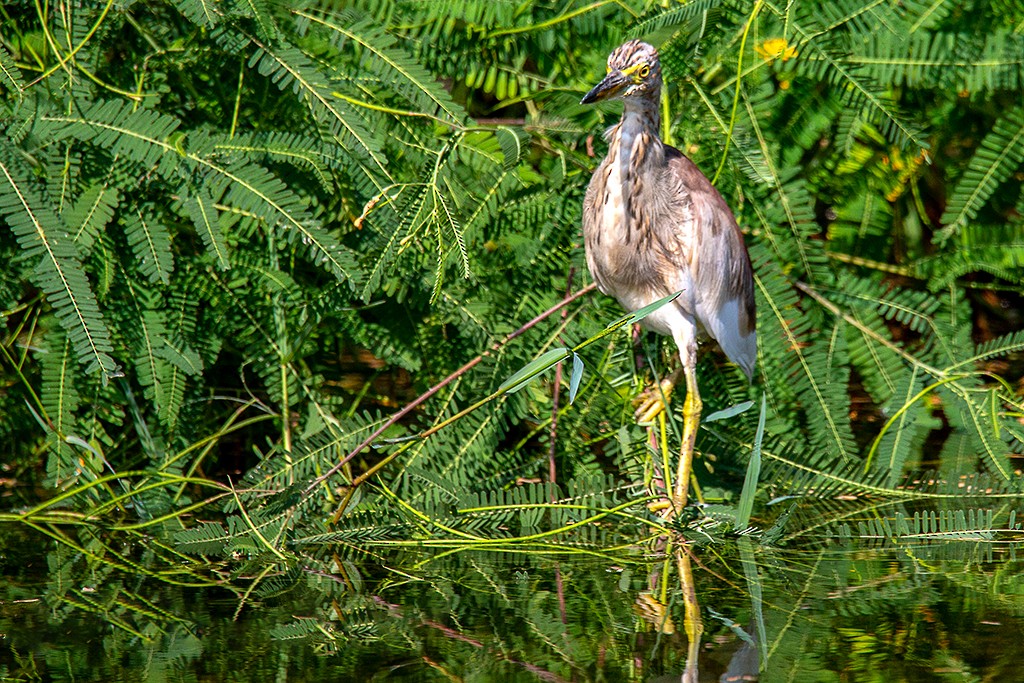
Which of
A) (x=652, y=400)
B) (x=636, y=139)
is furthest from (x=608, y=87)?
(x=652, y=400)

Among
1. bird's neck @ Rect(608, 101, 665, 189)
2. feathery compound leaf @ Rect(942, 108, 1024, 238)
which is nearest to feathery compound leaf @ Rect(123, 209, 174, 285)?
bird's neck @ Rect(608, 101, 665, 189)

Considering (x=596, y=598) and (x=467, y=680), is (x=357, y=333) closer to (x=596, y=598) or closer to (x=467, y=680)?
(x=596, y=598)

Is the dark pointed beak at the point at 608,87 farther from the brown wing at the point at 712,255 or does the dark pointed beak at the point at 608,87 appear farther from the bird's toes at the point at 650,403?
the bird's toes at the point at 650,403

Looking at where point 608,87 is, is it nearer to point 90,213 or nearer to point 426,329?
point 426,329

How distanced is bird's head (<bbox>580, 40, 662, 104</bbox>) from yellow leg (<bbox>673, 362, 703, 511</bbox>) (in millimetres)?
952

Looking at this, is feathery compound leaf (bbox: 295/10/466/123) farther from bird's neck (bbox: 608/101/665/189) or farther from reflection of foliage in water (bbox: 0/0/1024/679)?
bird's neck (bbox: 608/101/665/189)

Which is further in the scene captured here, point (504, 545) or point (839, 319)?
point (839, 319)

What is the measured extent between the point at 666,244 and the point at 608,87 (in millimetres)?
680

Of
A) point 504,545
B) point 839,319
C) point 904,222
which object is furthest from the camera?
point 904,222

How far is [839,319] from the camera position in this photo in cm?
404

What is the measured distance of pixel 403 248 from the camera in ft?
10.6

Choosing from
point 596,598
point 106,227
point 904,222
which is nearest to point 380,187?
point 106,227

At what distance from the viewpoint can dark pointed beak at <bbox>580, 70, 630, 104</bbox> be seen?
325 centimetres

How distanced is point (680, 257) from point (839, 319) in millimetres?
712
